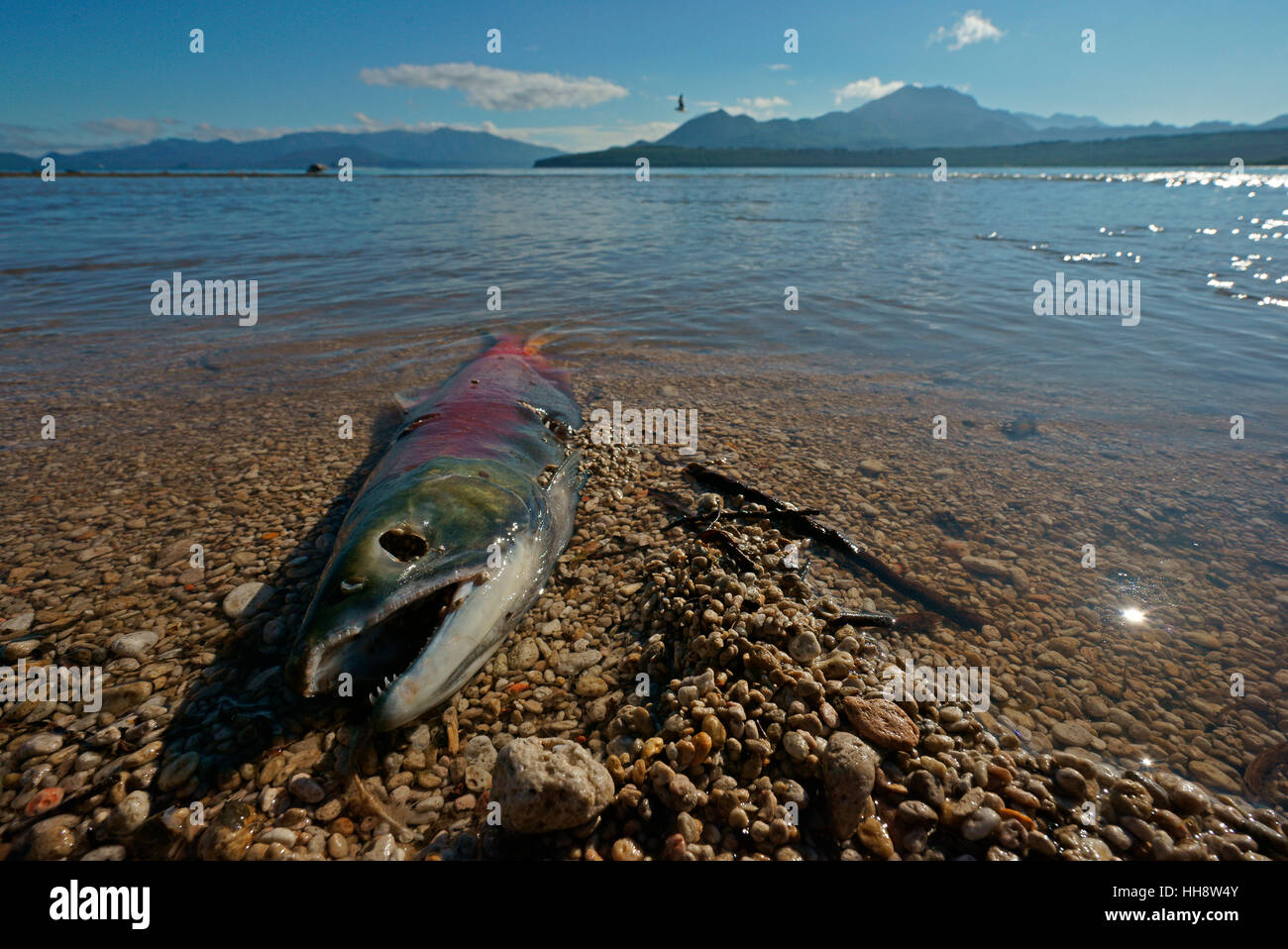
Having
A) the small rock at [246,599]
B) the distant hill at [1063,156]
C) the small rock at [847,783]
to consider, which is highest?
the distant hill at [1063,156]

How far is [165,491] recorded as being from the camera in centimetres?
457

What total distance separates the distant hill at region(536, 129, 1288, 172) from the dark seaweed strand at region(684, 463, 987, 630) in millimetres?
114943

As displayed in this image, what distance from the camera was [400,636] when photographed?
8.78ft

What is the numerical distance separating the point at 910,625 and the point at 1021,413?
3.98m

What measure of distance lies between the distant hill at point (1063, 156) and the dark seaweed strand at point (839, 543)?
115 meters

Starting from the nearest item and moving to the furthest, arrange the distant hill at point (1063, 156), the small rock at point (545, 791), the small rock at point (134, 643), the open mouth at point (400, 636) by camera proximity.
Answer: the small rock at point (545, 791) < the open mouth at point (400, 636) < the small rock at point (134, 643) < the distant hill at point (1063, 156)

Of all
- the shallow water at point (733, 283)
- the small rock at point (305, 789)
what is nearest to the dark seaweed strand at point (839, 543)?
the small rock at point (305, 789)

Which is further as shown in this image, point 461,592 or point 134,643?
point 134,643

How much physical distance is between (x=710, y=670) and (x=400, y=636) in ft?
4.76

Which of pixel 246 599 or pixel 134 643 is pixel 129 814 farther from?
pixel 246 599

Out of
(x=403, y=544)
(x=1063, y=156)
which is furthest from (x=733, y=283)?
(x=1063, y=156)

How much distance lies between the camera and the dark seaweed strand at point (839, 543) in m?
3.30

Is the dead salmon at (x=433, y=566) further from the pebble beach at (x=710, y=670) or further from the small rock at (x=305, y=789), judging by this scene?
the small rock at (x=305, y=789)
